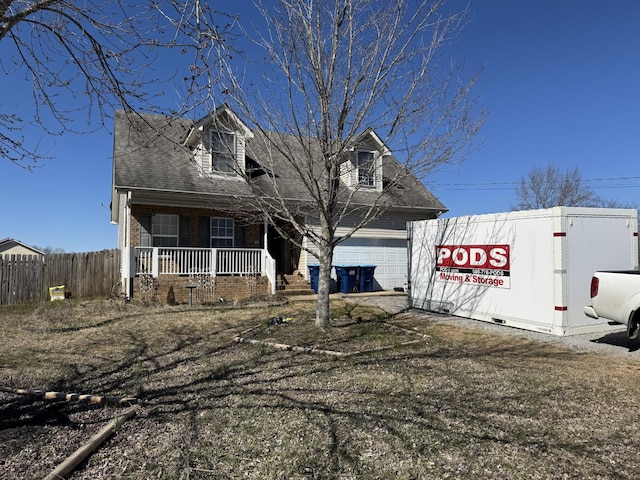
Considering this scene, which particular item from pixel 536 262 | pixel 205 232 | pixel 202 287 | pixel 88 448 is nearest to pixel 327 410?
pixel 88 448

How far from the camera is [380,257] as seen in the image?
57.8 feet

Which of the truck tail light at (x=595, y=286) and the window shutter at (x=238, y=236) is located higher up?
the window shutter at (x=238, y=236)

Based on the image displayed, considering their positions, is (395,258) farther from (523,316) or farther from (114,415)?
(114,415)

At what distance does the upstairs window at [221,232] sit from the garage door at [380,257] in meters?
4.08

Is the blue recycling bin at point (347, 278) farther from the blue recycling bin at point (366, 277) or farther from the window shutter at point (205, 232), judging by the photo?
the window shutter at point (205, 232)

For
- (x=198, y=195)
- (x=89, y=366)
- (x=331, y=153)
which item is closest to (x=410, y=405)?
(x=89, y=366)

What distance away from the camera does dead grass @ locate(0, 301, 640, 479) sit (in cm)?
322

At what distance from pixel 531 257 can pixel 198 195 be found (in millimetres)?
9881

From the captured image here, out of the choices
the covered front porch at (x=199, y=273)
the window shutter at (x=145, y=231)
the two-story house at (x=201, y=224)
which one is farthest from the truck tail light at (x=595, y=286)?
the window shutter at (x=145, y=231)

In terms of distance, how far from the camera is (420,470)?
123 inches

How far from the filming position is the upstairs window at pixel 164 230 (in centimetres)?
1442

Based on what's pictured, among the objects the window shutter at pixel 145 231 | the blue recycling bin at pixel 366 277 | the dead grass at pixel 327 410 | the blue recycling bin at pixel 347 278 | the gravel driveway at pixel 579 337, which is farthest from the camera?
the blue recycling bin at pixel 366 277

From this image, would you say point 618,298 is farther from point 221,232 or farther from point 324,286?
point 221,232

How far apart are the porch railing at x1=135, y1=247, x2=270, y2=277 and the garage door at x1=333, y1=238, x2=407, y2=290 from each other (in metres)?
3.58
